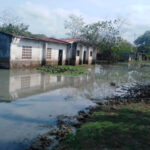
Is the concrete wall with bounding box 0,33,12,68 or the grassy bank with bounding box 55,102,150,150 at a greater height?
the concrete wall with bounding box 0,33,12,68

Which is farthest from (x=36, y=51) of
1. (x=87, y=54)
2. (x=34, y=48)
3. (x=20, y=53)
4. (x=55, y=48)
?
(x=87, y=54)

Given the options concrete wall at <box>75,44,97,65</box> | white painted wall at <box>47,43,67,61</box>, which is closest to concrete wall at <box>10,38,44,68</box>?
white painted wall at <box>47,43,67,61</box>

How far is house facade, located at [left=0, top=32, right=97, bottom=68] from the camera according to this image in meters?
16.9

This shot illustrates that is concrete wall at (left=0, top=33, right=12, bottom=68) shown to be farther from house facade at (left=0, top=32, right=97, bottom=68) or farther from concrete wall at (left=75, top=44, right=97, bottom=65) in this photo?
concrete wall at (left=75, top=44, right=97, bottom=65)

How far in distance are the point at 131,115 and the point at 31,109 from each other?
11.5ft

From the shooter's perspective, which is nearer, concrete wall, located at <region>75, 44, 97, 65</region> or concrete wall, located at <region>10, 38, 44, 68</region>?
concrete wall, located at <region>10, 38, 44, 68</region>

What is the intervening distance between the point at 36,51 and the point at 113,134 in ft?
56.7

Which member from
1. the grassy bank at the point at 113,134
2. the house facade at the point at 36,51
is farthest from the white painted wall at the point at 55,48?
the grassy bank at the point at 113,134

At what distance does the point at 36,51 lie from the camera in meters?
20.2

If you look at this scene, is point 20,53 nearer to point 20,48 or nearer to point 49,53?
point 20,48

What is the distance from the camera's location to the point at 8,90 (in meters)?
9.15

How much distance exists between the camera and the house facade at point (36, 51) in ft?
55.4

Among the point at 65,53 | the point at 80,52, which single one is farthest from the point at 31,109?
the point at 80,52

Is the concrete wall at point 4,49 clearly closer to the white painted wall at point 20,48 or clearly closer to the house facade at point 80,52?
the white painted wall at point 20,48
